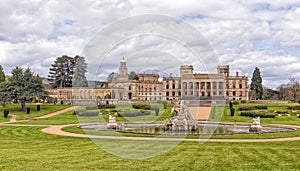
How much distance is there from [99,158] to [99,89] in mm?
63891

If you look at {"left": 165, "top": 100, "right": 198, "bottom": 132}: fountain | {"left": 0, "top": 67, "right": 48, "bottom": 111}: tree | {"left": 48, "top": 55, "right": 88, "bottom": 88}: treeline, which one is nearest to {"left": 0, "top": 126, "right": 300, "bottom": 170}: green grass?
{"left": 165, "top": 100, "right": 198, "bottom": 132}: fountain

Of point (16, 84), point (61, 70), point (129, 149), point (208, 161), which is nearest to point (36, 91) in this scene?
point (16, 84)

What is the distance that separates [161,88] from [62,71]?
32.2m

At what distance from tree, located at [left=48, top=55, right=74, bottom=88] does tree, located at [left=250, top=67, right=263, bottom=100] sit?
4777cm

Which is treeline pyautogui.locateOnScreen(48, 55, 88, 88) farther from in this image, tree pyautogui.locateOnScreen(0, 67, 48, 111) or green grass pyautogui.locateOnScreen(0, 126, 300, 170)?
green grass pyautogui.locateOnScreen(0, 126, 300, 170)

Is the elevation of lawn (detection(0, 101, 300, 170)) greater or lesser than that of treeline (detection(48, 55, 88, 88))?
lesser

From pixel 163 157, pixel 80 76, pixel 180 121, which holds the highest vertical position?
pixel 80 76

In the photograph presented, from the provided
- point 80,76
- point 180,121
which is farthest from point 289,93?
point 180,121

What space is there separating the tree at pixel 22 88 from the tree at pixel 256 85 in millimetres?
57073

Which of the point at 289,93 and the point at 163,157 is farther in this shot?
the point at 289,93

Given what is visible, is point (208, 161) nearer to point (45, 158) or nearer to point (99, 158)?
point (99, 158)

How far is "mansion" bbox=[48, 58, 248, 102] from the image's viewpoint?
73.2 meters

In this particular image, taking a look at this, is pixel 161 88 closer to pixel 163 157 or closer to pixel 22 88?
pixel 22 88

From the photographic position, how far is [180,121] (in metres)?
29.7
